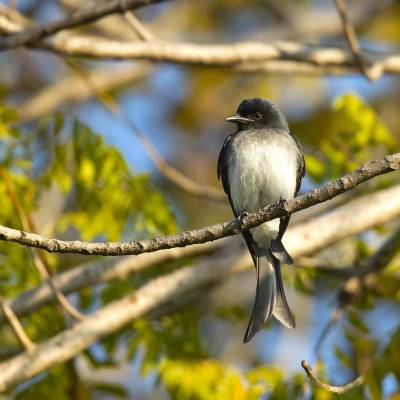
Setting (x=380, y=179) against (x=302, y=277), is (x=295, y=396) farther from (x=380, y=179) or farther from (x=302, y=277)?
(x=380, y=179)

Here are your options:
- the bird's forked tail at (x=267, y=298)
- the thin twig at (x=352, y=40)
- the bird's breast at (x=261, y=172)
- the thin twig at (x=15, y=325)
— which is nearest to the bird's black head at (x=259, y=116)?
the bird's breast at (x=261, y=172)

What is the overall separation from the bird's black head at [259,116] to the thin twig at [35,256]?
1.72 metres

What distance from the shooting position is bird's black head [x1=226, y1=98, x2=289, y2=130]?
6164mm

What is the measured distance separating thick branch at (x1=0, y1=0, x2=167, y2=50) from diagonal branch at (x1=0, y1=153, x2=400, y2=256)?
181cm

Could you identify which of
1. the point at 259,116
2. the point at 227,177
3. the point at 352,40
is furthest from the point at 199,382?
the point at 352,40

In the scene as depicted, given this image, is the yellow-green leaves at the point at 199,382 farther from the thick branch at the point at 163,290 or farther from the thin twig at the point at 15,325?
the thin twig at the point at 15,325

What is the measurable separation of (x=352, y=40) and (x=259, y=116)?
88cm

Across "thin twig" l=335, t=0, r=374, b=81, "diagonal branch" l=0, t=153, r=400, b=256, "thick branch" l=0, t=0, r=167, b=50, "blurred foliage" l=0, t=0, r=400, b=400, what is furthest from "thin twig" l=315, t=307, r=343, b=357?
"thick branch" l=0, t=0, r=167, b=50

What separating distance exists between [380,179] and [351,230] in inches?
41.3

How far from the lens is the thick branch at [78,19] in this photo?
16.8 feet

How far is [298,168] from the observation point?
5727 millimetres

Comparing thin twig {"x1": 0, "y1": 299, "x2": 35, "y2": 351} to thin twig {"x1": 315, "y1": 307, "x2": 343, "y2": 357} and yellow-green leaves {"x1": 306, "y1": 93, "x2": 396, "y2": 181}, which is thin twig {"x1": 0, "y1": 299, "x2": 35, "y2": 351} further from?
yellow-green leaves {"x1": 306, "y1": 93, "x2": 396, "y2": 181}

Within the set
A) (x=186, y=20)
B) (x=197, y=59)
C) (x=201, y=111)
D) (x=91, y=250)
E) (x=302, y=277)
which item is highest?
(x=186, y=20)

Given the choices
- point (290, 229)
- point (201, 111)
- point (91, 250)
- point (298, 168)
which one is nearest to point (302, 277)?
point (290, 229)
